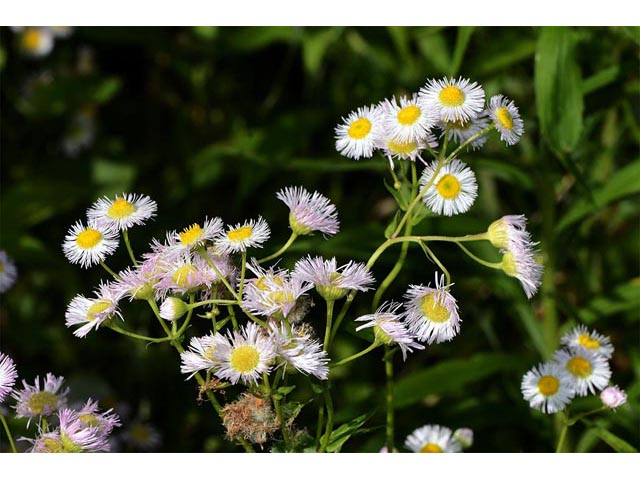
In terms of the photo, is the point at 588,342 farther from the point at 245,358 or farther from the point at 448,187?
the point at 245,358

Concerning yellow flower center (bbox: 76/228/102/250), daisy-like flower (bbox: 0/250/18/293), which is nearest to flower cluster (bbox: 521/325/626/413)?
yellow flower center (bbox: 76/228/102/250)

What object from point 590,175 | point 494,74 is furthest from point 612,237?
point 494,74

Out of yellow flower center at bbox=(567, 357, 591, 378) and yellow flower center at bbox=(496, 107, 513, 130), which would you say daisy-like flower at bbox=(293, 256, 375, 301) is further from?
yellow flower center at bbox=(567, 357, 591, 378)

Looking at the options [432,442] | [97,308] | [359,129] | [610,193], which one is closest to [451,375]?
[610,193]

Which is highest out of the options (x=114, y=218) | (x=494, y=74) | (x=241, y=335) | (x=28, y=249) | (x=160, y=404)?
(x=494, y=74)

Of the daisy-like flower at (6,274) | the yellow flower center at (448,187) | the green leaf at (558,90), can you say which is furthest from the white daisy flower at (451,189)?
the daisy-like flower at (6,274)

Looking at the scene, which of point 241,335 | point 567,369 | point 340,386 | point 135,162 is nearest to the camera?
point 241,335

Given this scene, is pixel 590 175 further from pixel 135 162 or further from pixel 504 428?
pixel 135 162
